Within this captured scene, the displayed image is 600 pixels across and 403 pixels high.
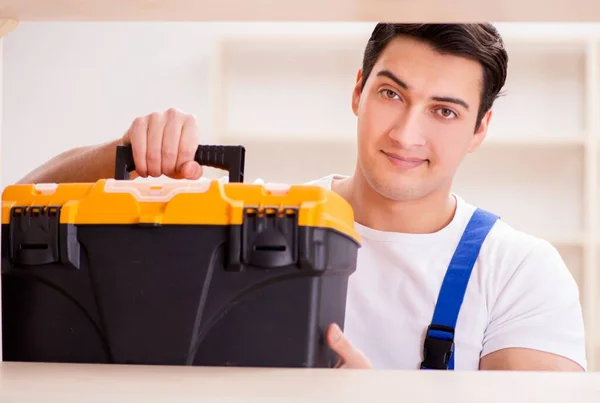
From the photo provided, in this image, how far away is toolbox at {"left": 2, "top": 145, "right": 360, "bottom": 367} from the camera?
2.05 feet

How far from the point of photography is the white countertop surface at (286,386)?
36cm

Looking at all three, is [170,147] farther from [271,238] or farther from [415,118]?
[415,118]

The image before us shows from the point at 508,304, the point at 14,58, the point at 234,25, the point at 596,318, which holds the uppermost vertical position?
the point at 234,25

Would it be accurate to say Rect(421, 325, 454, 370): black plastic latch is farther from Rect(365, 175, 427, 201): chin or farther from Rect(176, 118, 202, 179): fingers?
Rect(176, 118, 202, 179): fingers

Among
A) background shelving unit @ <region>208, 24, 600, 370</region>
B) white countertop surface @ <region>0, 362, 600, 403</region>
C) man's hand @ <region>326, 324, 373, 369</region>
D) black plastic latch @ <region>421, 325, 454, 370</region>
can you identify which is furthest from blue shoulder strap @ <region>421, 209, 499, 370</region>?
background shelving unit @ <region>208, 24, 600, 370</region>

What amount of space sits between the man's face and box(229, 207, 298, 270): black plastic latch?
681 millimetres

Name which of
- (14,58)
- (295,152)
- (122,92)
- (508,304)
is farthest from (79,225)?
(14,58)

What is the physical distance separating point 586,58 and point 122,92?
6.04 feet

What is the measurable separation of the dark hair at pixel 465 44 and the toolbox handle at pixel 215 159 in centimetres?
61

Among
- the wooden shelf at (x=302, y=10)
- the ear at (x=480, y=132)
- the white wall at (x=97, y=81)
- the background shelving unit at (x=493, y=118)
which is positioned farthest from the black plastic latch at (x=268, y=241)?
the white wall at (x=97, y=81)

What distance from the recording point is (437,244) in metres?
1.32

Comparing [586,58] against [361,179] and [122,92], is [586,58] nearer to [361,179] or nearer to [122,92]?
[361,179]

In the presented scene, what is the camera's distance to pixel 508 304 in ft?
4.06

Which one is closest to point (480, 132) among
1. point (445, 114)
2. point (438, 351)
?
point (445, 114)
